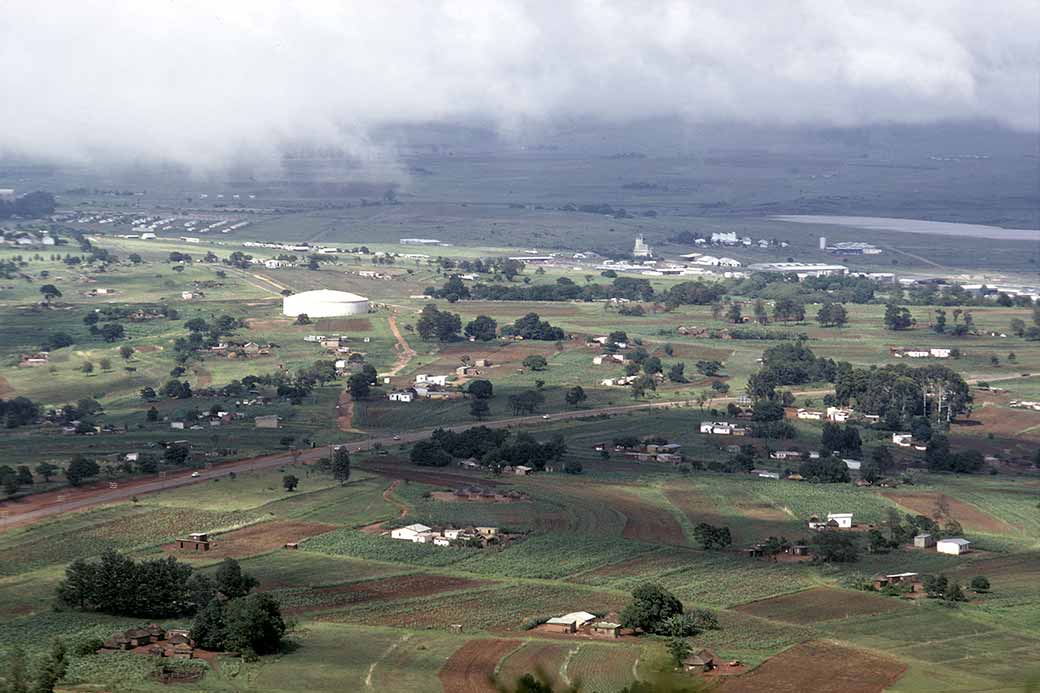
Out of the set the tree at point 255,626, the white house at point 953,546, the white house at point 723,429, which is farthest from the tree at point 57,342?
the tree at point 255,626

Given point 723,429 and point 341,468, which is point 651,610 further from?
point 723,429

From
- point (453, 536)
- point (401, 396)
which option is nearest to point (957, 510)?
point (453, 536)

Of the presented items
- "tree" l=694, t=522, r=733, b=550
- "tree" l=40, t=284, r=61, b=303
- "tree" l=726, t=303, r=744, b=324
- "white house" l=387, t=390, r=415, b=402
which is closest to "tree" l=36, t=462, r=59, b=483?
"tree" l=694, t=522, r=733, b=550

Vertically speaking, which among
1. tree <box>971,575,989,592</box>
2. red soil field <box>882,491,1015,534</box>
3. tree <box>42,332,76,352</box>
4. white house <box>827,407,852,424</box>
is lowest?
red soil field <box>882,491,1015,534</box>

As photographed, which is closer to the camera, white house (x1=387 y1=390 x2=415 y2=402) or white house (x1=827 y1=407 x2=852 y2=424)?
white house (x1=827 y1=407 x2=852 y2=424)

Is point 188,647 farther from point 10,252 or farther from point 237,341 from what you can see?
point 10,252

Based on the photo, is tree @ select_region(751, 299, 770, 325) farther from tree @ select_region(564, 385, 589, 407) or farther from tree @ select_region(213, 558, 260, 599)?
tree @ select_region(213, 558, 260, 599)

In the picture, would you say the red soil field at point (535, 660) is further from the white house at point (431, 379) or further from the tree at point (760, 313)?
the tree at point (760, 313)
